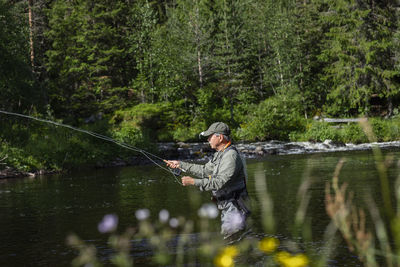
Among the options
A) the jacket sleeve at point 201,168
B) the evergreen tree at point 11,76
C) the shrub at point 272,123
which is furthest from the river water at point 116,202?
the shrub at point 272,123

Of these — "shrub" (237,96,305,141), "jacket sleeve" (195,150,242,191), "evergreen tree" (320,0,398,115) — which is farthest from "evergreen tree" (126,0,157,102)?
"jacket sleeve" (195,150,242,191)

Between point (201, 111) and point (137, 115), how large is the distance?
481cm

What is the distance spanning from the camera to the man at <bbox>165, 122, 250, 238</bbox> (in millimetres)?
5410

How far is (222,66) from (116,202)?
27.6m

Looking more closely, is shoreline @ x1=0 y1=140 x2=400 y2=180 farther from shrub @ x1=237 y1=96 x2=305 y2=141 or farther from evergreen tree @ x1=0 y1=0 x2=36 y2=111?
evergreen tree @ x1=0 y1=0 x2=36 y2=111

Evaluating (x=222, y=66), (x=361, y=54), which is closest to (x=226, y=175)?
(x=222, y=66)

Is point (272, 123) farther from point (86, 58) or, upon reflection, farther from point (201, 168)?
point (201, 168)

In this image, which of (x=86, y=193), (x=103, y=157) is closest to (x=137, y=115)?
(x=103, y=157)

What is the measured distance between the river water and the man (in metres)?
1.06

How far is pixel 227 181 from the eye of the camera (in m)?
5.40

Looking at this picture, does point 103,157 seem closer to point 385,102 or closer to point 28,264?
point 28,264

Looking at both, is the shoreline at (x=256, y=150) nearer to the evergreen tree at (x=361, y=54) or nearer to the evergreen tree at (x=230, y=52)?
the evergreen tree at (x=230, y=52)

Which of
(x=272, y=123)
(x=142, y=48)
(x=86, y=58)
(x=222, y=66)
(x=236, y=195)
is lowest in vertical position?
(x=236, y=195)

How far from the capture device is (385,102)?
42.2 metres
